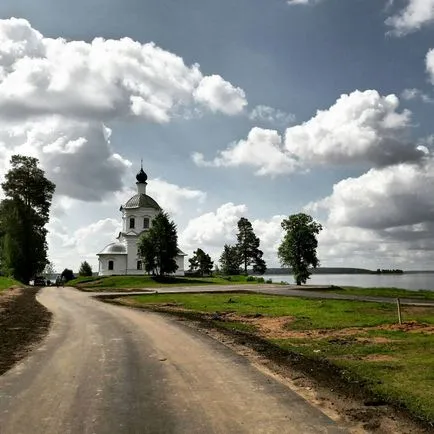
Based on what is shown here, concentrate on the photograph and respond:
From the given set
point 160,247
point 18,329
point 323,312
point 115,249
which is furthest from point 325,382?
Result: point 115,249

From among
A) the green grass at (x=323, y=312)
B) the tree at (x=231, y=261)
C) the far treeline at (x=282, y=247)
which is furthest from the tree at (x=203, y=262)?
the green grass at (x=323, y=312)

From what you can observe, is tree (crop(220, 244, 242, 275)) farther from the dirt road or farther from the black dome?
the dirt road

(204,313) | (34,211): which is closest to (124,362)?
(204,313)

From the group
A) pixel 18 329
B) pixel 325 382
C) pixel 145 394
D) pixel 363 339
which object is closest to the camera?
pixel 145 394

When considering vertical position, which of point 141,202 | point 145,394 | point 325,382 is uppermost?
point 141,202

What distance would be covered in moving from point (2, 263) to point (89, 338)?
59766mm

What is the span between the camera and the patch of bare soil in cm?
1430

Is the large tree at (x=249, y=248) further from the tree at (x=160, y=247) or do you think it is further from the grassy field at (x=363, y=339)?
the grassy field at (x=363, y=339)

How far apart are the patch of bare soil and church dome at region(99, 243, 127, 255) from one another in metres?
65.0

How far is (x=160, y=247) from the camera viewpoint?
82562 millimetres

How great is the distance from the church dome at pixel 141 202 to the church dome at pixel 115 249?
842 centimetres

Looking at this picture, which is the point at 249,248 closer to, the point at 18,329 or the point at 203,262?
the point at 203,262

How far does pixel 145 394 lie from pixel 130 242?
8881 cm

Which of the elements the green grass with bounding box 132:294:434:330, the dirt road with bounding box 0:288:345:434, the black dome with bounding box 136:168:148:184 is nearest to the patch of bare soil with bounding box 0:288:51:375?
the dirt road with bounding box 0:288:345:434
